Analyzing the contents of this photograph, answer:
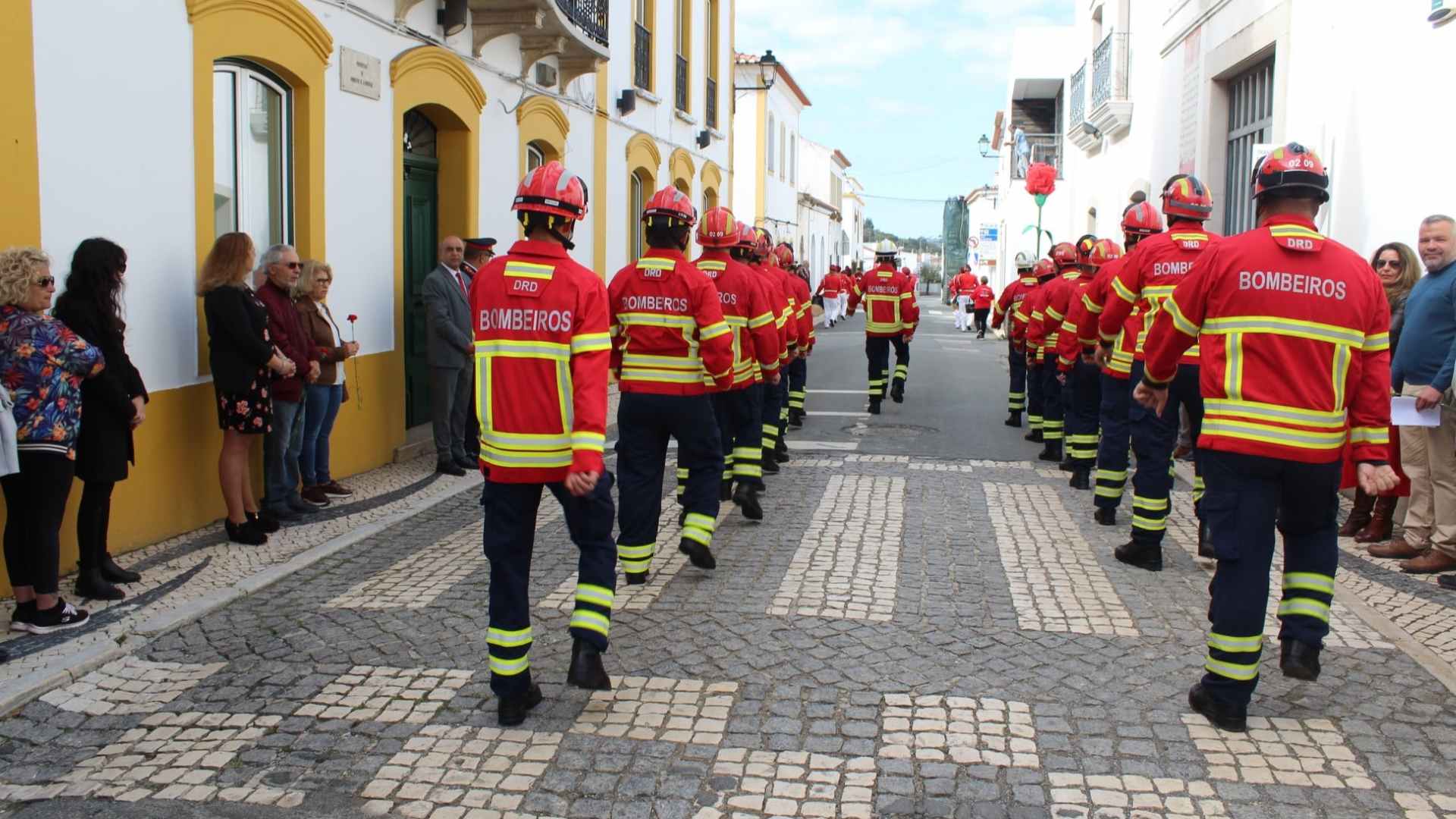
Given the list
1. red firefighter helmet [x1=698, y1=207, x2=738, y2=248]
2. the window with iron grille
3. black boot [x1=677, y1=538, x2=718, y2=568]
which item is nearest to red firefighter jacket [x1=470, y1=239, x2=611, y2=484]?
black boot [x1=677, y1=538, x2=718, y2=568]

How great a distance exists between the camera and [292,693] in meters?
4.80

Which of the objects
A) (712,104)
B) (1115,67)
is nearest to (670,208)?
(1115,67)

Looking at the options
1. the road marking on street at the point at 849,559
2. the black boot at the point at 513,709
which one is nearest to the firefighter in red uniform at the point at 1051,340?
the road marking on street at the point at 849,559

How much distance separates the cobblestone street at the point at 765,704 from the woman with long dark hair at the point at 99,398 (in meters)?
0.73

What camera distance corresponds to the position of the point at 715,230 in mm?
7672

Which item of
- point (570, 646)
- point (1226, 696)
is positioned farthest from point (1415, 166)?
point (570, 646)

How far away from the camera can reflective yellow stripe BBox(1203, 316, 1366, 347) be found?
4453 mm

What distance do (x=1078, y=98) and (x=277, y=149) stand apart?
59.3 ft

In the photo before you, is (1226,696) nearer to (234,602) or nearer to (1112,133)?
(234,602)

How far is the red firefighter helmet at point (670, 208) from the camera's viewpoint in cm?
615

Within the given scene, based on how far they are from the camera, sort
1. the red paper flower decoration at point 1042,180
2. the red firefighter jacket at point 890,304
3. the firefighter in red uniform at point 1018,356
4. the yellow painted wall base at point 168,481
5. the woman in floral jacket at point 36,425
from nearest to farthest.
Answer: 1. the woman in floral jacket at point 36,425
2. the yellow painted wall base at point 168,481
3. the firefighter in red uniform at point 1018,356
4. the red firefighter jacket at point 890,304
5. the red paper flower decoration at point 1042,180

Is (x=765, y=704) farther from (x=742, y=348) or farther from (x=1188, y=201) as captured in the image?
(x=1188, y=201)

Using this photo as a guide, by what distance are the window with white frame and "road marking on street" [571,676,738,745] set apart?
477 cm

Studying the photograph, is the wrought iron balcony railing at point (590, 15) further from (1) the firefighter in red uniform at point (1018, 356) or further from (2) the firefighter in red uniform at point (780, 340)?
(1) the firefighter in red uniform at point (1018, 356)
